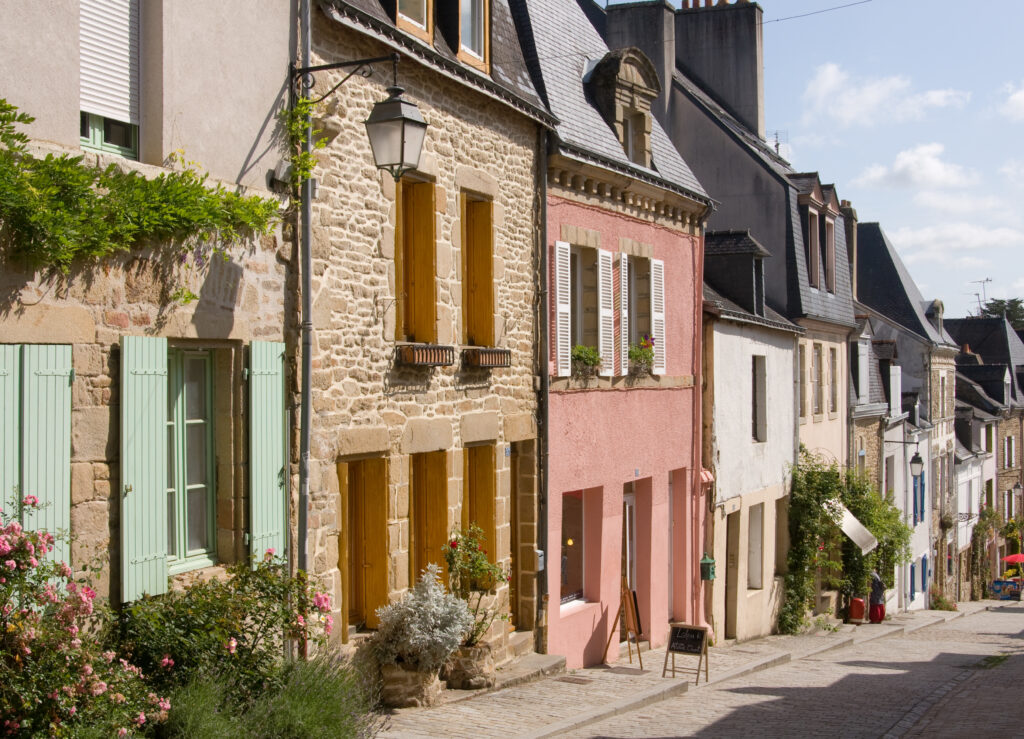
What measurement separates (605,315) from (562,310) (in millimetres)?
1242

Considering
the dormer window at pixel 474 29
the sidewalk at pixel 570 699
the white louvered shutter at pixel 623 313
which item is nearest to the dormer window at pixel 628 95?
the white louvered shutter at pixel 623 313

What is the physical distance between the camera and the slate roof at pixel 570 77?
526 inches

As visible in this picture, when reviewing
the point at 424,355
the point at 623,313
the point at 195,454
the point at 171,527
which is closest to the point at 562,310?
the point at 623,313

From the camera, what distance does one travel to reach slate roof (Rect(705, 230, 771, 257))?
19.2m

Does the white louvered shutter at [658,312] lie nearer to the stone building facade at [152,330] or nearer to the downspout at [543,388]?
the downspout at [543,388]

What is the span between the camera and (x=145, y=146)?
7.41 meters

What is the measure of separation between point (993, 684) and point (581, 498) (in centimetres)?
550

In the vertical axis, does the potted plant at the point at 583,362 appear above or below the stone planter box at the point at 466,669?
above

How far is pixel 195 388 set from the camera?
788 cm

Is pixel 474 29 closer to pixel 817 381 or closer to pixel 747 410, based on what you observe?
pixel 747 410

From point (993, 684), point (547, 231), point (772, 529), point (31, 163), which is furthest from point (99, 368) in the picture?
point (772, 529)

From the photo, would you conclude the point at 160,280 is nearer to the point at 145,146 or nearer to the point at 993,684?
the point at 145,146

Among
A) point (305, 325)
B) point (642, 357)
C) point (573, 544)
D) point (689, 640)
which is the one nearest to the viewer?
point (305, 325)

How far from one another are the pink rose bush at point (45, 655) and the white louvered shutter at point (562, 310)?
7.41 m
